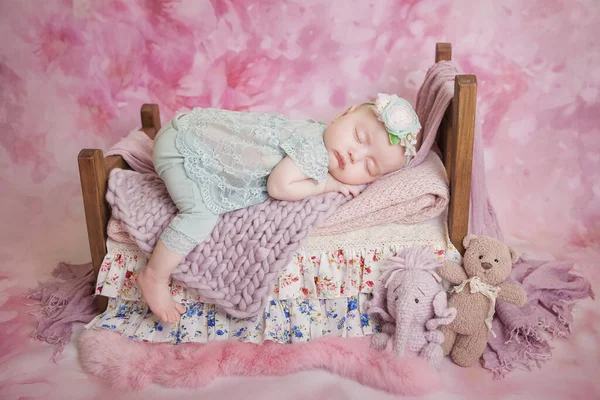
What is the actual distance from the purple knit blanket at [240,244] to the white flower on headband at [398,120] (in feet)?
0.98

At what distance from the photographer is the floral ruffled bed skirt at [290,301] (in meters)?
2.05

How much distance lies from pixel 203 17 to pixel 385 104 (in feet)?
4.13

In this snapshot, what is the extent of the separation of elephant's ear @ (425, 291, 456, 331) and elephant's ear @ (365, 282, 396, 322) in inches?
5.9

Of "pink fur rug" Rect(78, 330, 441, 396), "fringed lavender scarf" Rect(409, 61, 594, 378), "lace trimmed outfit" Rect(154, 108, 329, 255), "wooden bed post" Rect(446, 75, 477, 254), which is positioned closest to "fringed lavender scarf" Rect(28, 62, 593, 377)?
"fringed lavender scarf" Rect(409, 61, 594, 378)

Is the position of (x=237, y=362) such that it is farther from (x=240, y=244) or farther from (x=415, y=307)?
(x=415, y=307)

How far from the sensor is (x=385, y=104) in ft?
6.58

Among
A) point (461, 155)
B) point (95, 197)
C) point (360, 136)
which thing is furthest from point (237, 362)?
point (461, 155)

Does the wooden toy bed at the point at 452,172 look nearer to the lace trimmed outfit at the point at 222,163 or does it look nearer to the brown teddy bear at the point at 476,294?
the brown teddy bear at the point at 476,294

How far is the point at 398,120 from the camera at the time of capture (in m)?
1.98

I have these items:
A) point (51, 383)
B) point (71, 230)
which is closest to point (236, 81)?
point (71, 230)

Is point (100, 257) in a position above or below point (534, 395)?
above

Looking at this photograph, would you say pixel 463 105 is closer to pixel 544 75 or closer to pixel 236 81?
pixel 544 75

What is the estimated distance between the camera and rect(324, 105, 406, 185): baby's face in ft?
6.69

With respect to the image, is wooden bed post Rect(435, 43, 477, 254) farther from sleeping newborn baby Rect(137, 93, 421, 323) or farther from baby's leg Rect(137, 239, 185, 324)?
baby's leg Rect(137, 239, 185, 324)
